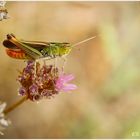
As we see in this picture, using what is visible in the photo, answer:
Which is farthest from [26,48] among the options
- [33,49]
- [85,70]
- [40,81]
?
[85,70]

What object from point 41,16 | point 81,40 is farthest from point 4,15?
point 81,40

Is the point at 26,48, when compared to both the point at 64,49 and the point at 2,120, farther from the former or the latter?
the point at 2,120

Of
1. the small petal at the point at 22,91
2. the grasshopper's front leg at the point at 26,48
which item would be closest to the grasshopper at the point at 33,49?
the grasshopper's front leg at the point at 26,48

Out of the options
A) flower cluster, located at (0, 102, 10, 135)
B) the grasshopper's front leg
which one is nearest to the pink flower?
the grasshopper's front leg

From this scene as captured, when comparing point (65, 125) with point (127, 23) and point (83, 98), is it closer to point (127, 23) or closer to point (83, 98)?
point (83, 98)

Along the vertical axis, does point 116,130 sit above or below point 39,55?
below

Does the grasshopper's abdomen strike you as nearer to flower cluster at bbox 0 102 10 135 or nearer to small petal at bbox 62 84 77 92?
small petal at bbox 62 84 77 92

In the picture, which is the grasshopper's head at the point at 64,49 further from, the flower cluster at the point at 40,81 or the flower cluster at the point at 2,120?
the flower cluster at the point at 2,120
